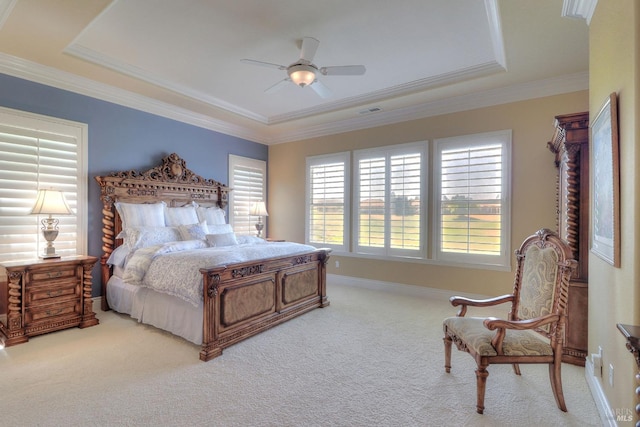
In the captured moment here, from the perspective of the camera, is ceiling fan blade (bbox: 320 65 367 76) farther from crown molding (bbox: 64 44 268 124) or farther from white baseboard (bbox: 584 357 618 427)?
white baseboard (bbox: 584 357 618 427)

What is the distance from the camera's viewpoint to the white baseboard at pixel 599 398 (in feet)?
5.92

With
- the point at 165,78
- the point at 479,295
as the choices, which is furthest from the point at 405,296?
the point at 165,78

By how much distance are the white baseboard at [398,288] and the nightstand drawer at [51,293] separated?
3.81 meters

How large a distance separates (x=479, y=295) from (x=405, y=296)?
105cm

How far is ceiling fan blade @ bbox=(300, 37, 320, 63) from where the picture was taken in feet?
9.42

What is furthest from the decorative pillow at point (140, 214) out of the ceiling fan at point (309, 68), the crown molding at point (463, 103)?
the crown molding at point (463, 103)

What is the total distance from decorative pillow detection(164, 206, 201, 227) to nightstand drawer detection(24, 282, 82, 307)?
53.4 inches

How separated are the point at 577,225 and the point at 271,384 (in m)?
2.89

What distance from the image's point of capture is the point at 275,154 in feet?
21.7

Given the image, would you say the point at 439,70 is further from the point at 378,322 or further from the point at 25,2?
the point at 25,2

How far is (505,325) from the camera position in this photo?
6.42ft

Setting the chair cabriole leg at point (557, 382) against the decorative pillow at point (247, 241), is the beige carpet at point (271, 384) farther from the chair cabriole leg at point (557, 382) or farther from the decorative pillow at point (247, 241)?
the decorative pillow at point (247, 241)

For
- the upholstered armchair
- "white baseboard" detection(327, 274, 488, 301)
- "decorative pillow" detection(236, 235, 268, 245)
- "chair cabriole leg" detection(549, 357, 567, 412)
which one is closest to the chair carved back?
the upholstered armchair

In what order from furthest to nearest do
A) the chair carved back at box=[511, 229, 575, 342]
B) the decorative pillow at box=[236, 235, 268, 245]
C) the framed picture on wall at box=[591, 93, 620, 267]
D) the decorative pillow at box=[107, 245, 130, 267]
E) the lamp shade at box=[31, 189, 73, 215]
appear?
the decorative pillow at box=[236, 235, 268, 245]
the decorative pillow at box=[107, 245, 130, 267]
the lamp shade at box=[31, 189, 73, 215]
the chair carved back at box=[511, 229, 575, 342]
the framed picture on wall at box=[591, 93, 620, 267]
